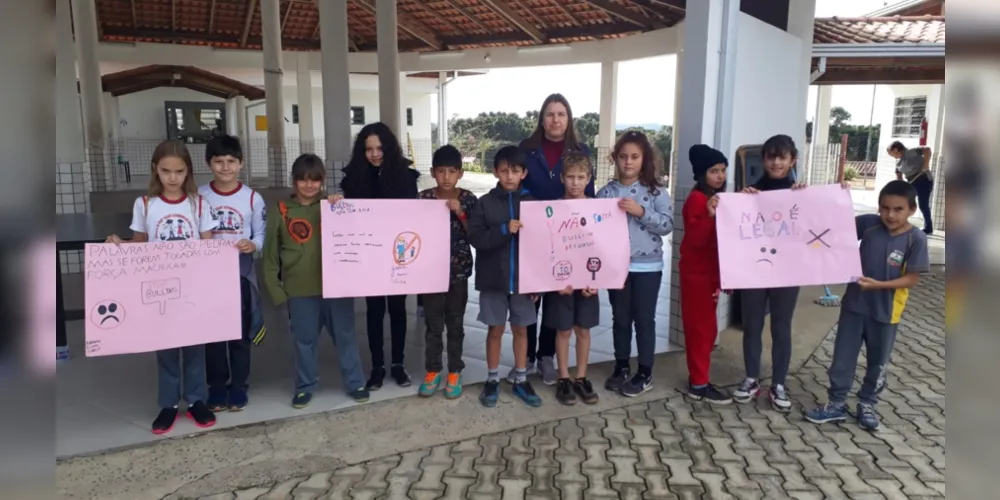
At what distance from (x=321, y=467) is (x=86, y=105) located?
12524 millimetres

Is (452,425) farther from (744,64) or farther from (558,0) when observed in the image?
(558,0)

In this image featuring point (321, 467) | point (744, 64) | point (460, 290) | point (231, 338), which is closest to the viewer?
point (321, 467)

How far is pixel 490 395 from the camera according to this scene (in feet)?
12.3

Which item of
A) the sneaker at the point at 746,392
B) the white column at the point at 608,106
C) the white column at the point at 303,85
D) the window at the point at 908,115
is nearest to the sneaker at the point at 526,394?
the sneaker at the point at 746,392

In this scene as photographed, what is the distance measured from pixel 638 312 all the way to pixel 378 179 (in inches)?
70.4

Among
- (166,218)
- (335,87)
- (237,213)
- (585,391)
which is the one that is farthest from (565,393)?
(335,87)

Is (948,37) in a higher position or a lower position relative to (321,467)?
higher

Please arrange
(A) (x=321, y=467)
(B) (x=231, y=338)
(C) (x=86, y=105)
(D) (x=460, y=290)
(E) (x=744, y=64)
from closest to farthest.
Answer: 1. (A) (x=321, y=467)
2. (B) (x=231, y=338)
3. (D) (x=460, y=290)
4. (E) (x=744, y=64)
5. (C) (x=86, y=105)

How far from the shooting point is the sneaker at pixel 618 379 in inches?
156

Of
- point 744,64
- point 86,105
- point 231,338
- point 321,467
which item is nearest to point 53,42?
point 321,467

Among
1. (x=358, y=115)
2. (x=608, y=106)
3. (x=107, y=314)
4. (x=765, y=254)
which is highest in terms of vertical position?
(x=358, y=115)

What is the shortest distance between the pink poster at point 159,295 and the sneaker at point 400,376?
1.02 metres

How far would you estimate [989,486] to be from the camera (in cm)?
51

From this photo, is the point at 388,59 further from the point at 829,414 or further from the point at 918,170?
the point at 829,414
